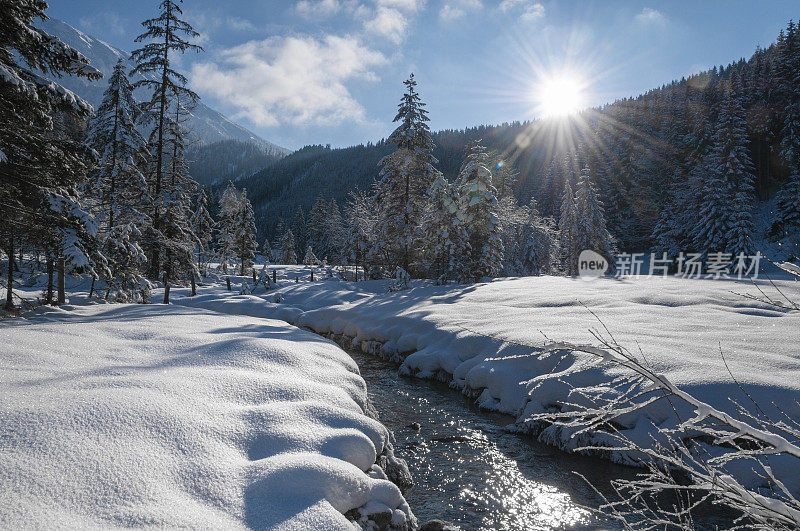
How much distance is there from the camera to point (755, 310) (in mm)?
12312

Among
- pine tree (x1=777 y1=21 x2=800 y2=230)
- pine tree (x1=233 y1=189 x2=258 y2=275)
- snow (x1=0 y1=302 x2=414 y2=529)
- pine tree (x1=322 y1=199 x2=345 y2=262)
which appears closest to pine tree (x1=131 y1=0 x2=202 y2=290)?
snow (x1=0 y1=302 x2=414 y2=529)

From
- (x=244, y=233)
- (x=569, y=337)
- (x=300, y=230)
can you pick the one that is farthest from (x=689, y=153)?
(x=300, y=230)

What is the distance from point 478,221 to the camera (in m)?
26.0

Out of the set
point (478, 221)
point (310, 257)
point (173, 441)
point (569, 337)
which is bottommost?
point (310, 257)

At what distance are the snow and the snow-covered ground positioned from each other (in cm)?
246

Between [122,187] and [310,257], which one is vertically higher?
[122,187]

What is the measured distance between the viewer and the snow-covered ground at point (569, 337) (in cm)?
686

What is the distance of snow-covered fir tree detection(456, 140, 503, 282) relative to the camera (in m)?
25.3

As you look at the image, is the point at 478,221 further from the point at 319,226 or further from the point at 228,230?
the point at 319,226

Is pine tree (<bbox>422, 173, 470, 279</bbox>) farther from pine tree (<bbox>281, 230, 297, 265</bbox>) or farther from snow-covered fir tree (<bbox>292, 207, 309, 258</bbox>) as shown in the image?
snow-covered fir tree (<bbox>292, 207, 309, 258</bbox>)

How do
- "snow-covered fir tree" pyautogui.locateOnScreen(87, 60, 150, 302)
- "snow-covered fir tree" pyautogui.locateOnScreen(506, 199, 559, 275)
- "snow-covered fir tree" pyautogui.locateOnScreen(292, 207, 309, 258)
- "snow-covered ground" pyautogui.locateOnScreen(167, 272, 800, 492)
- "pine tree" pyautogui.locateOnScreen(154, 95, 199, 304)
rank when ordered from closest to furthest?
"snow-covered ground" pyautogui.locateOnScreen(167, 272, 800, 492)
"snow-covered fir tree" pyautogui.locateOnScreen(87, 60, 150, 302)
"pine tree" pyautogui.locateOnScreen(154, 95, 199, 304)
"snow-covered fir tree" pyautogui.locateOnScreen(506, 199, 559, 275)
"snow-covered fir tree" pyautogui.locateOnScreen(292, 207, 309, 258)

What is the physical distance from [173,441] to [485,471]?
5218 mm

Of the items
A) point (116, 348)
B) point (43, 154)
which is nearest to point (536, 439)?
point (116, 348)

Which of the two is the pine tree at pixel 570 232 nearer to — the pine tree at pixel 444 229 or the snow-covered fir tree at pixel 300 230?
the pine tree at pixel 444 229
